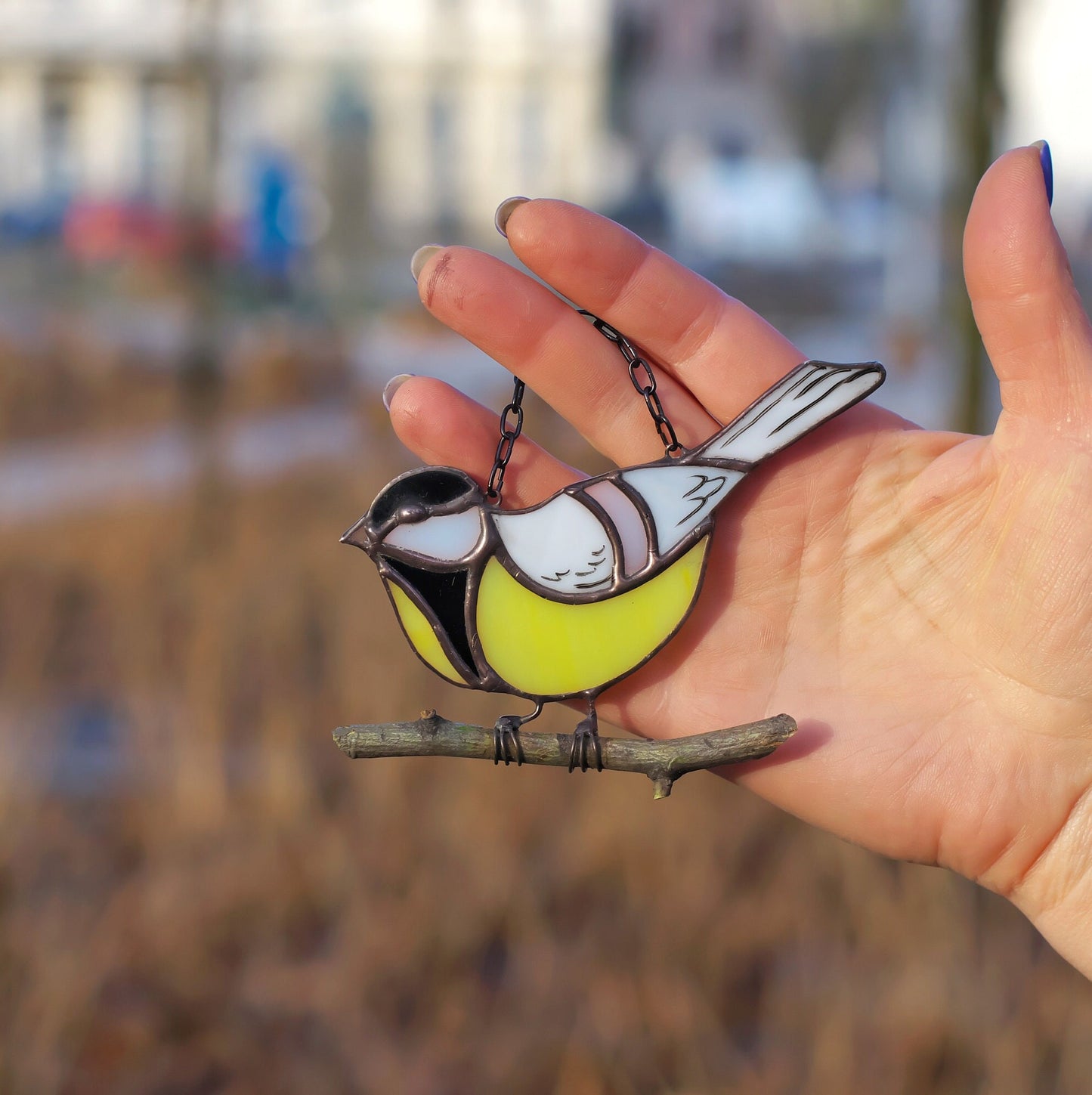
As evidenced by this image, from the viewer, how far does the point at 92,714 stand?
14.3 feet

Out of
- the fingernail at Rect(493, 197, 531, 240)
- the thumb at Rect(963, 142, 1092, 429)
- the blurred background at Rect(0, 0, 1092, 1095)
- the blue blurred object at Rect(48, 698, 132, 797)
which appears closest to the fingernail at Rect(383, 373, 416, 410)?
the fingernail at Rect(493, 197, 531, 240)

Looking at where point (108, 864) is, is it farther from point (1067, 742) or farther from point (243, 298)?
point (243, 298)

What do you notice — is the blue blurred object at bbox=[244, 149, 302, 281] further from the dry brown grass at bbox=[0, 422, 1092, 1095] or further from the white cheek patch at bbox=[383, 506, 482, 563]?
the white cheek patch at bbox=[383, 506, 482, 563]

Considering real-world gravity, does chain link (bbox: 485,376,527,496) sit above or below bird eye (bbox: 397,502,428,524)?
above

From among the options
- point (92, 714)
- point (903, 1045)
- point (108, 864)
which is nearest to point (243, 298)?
point (92, 714)

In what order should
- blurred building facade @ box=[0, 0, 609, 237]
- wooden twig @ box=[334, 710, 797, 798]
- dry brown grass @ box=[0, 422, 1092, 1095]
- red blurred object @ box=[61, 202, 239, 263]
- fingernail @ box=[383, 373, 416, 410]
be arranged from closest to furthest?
wooden twig @ box=[334, 710, 797, 798] → fingernail @ box=[383, 373, 416, 410] → dry brown grass @ box=[0, 422, 1092, 1095] → red blurred object @ box=[61, 202, 239, 263] → blurred building facade @ box=[0, 0, 609, 237]

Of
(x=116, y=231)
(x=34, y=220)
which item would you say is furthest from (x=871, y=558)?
(x=34, y=220)

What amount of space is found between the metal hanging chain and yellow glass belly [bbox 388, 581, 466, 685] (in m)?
0.21

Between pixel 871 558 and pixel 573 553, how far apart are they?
18.6 inches

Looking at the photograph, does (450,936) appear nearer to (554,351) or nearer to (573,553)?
(573,553)

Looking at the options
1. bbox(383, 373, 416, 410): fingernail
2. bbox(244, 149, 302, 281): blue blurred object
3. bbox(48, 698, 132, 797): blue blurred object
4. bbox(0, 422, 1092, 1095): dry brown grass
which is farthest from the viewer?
bbox(244, 149, 302, 281): blue blurred object

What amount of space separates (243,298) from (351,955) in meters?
10.6

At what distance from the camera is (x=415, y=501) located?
1.60m

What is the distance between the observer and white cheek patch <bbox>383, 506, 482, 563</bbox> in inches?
62.6
